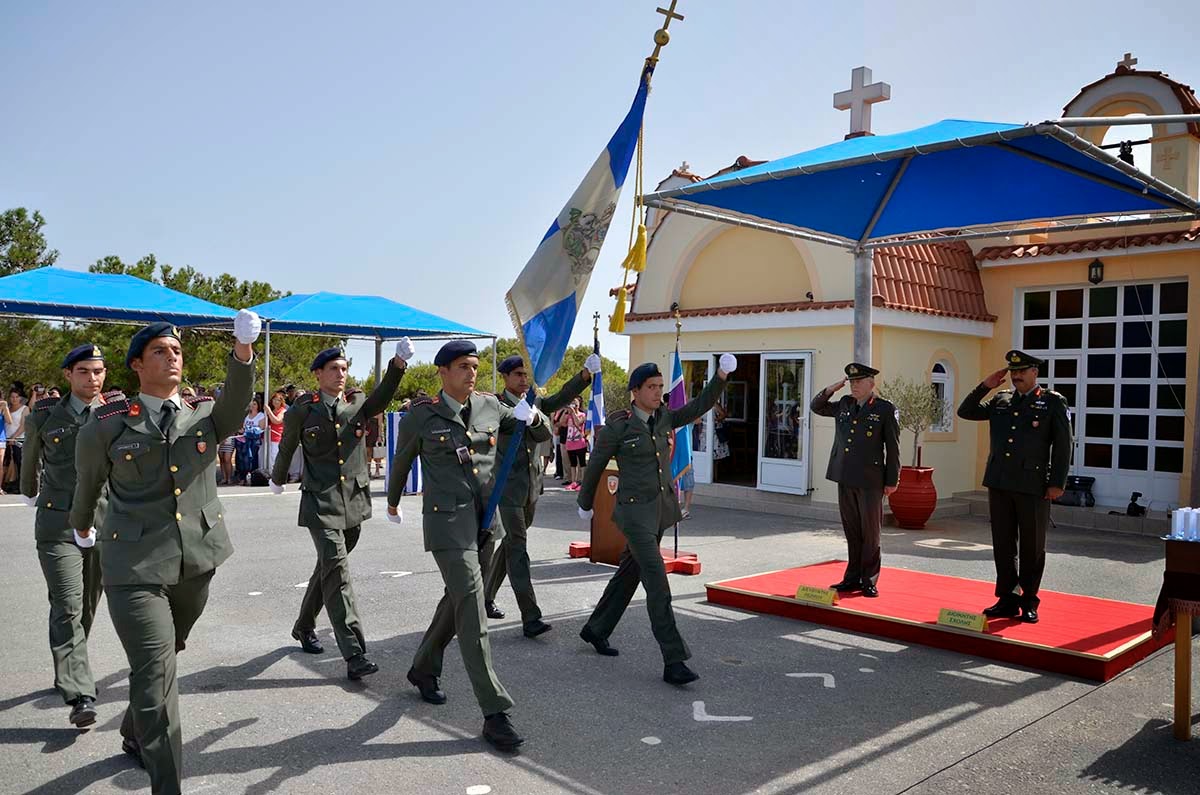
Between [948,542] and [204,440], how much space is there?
393 inches

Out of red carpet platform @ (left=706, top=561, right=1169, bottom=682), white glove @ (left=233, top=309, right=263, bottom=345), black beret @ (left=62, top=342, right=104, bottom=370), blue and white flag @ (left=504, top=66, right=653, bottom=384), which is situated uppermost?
blue and white flag @ (left=504, top=66, right=653, bottom=384)

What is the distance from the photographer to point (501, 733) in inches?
181

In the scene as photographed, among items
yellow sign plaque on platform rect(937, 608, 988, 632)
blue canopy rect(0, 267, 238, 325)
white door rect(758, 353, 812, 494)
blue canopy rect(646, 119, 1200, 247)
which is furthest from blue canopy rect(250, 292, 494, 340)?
yellow sign plaque on platform rect(937, 608, 988, 632)

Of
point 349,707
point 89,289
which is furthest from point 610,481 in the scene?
point 89,289

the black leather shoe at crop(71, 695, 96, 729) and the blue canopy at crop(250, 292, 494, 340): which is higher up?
the blue canopy at crop(250, 292, 494, 340)

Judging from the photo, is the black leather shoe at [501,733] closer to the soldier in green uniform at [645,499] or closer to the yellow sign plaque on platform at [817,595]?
the soldier in green uniform at [645,499]

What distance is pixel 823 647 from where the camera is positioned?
6730mm

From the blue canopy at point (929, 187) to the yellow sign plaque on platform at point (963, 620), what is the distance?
329cm

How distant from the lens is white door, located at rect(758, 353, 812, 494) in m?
14.9

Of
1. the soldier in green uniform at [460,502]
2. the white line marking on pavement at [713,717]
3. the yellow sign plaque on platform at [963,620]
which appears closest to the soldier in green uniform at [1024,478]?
the yellow sign plaque on platform at [963,620]

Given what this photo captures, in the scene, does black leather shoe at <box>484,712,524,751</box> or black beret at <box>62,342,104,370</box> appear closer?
black leather shoe at <box>484,712,524,751</box>

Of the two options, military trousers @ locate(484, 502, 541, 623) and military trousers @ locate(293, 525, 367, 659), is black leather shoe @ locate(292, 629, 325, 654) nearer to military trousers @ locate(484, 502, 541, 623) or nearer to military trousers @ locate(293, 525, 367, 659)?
military trousers @ locate(293, 525, 367, 659)

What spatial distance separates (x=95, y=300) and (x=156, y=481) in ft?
41.2

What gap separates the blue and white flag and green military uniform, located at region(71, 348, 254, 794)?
6.53 feet
